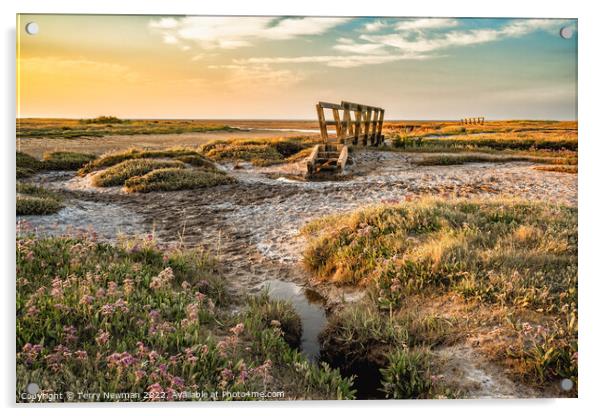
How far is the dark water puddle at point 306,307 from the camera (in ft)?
20.2

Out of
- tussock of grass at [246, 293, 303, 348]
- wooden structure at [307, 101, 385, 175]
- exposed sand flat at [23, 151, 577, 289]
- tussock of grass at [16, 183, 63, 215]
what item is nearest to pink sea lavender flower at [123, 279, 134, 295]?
exposed sand flat at [23, 151, 577, 289]

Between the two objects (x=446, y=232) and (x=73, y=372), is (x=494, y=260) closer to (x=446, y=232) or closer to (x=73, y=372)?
(x=446, y=232)

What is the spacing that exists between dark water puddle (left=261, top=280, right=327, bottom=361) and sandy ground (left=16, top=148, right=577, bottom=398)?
13cm

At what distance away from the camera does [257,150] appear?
8.58 metres

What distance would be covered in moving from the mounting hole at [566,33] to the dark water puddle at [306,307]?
5331mm

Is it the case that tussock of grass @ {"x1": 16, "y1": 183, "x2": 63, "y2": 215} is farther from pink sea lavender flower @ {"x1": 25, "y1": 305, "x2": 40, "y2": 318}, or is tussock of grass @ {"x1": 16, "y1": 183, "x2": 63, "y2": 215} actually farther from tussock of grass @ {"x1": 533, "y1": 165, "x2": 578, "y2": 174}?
tussock of grass @ {"x1": 533, "y1": 165, "x2": 578, "y2": 174}

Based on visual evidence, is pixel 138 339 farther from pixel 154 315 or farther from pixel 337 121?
pixel 337 121

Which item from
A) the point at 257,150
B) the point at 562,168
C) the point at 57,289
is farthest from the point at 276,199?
the point at 562,168

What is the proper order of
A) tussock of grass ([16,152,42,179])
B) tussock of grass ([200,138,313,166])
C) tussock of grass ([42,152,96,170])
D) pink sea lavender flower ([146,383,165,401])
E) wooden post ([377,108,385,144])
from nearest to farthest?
pink sea lavender flower ([146,383,165,401]) < tussock of grass ([16,152,42,179]) < tussock of grass ([42,152,96,170]) < tussock of grass ([200,138,313,166]) < wooden post ([377,108,385,144])

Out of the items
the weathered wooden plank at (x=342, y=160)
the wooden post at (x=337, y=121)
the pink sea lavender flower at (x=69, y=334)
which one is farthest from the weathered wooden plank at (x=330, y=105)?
the pink sea lavender flower at (x=69, y=334)


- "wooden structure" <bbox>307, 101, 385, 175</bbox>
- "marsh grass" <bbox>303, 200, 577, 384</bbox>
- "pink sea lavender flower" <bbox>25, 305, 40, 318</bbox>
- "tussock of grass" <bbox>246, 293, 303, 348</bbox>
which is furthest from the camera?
"wooden structure" <bbox>307, 101, 385, 175</bbox>

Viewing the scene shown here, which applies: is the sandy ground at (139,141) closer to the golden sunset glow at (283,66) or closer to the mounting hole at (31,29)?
the golden sunset glow at (283,66)

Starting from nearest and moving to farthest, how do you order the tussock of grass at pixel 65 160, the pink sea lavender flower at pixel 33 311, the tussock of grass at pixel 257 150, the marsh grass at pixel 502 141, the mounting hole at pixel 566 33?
the pink sea lavender flower at pixel 33 311 < the tussock of grass at pixel 65 160 < the mounting hole at pixel 566 33 < the marsh grass at pixel 502 141 < the tussock of grass at pixel 257 150

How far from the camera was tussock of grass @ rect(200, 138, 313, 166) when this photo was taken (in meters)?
7.83
